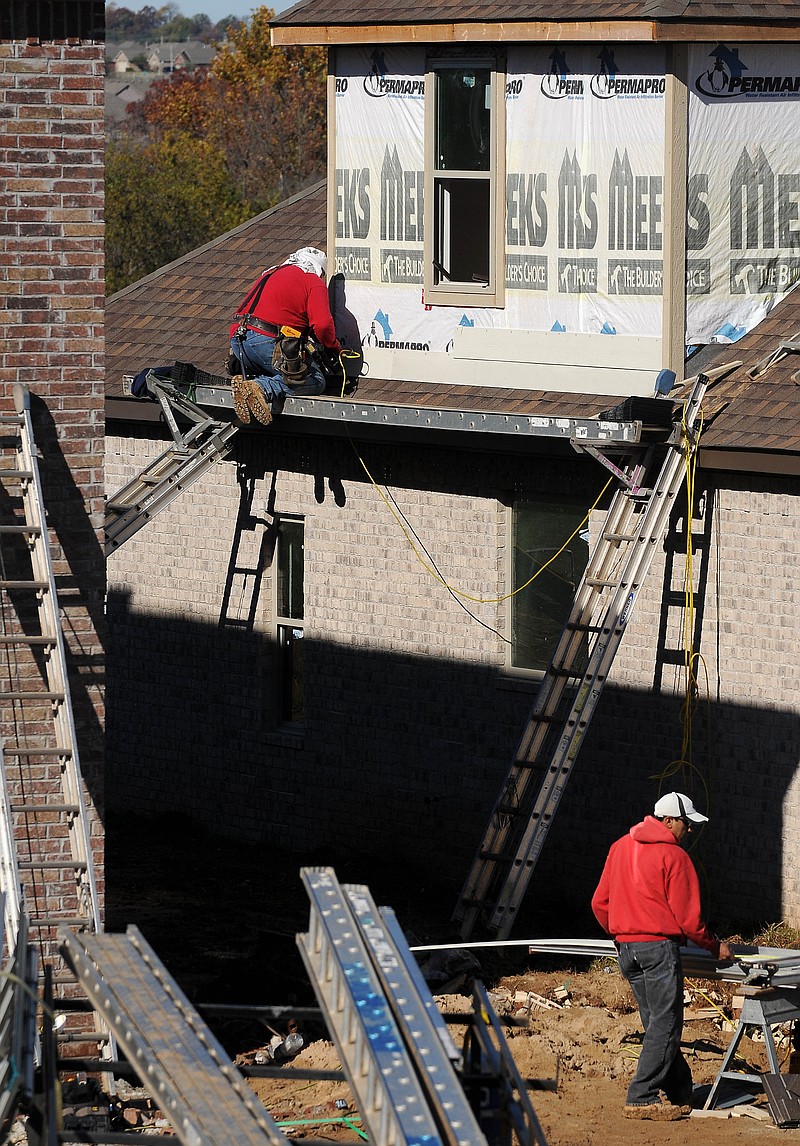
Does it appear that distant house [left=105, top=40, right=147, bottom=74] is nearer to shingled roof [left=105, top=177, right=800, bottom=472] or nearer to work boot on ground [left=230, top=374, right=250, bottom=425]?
shingled roof [left=105, top=177, right=800, bottom=472]

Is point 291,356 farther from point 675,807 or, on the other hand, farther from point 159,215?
point 159,215

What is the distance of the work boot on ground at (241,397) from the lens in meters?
14.7

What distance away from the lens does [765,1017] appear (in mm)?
10070

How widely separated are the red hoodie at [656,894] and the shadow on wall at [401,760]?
121 inches

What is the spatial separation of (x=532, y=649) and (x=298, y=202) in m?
6.48

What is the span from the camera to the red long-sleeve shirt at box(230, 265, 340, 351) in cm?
1464

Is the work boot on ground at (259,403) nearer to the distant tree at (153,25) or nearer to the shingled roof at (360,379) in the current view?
the shingled roof at (360,379)

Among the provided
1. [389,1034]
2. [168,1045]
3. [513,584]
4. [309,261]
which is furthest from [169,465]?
[389,1034]

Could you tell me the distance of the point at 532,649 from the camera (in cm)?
1464

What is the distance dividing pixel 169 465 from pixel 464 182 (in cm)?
324

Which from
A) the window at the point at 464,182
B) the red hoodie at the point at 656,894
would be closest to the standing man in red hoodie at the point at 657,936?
the red hoodie at the point at 656,894

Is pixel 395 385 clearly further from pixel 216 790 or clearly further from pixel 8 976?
pixel 8 976

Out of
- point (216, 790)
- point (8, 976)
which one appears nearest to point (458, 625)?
point (216, 790)

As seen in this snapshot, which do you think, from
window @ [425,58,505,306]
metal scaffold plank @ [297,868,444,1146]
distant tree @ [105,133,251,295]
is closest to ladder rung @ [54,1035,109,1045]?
metal scaffold plank @ [297,868,444,1146]
